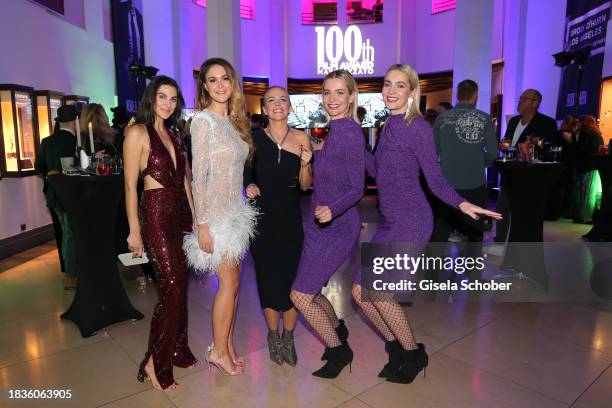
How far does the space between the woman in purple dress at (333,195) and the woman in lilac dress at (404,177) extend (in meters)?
0.15

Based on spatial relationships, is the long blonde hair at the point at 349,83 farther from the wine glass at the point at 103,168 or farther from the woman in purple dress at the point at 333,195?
the wine glass at the point at 103,168

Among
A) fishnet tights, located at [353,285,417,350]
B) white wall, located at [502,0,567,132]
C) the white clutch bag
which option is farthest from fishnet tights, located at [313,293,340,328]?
white wall, located at [502,0,567,132]

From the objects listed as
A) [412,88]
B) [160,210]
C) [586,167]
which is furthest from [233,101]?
[586,167]

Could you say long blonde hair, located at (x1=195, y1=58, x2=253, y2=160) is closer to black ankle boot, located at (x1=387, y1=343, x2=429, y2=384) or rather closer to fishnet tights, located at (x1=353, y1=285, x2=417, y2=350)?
fishnet tights, located at (x1=353, y1=285, x2=417, y2=350)

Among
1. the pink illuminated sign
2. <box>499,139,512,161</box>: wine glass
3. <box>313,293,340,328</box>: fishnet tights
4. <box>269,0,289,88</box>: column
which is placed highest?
the pink illuminated sign

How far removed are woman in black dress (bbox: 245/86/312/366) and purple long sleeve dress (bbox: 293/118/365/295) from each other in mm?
145

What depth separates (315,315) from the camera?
93.4 inches

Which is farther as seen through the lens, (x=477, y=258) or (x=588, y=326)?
(x=477, y=258)

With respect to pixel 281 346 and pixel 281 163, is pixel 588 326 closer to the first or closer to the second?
pixel 281 346

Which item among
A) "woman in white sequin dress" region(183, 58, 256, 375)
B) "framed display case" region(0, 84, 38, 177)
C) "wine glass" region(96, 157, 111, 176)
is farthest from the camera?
"framed display case" region(0, 84, 38, 177)

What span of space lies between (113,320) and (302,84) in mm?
13116

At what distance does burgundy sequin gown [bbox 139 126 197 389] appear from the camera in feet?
7.56

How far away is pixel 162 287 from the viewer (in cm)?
233

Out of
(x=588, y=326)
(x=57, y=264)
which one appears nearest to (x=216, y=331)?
(x=588, y=326)
